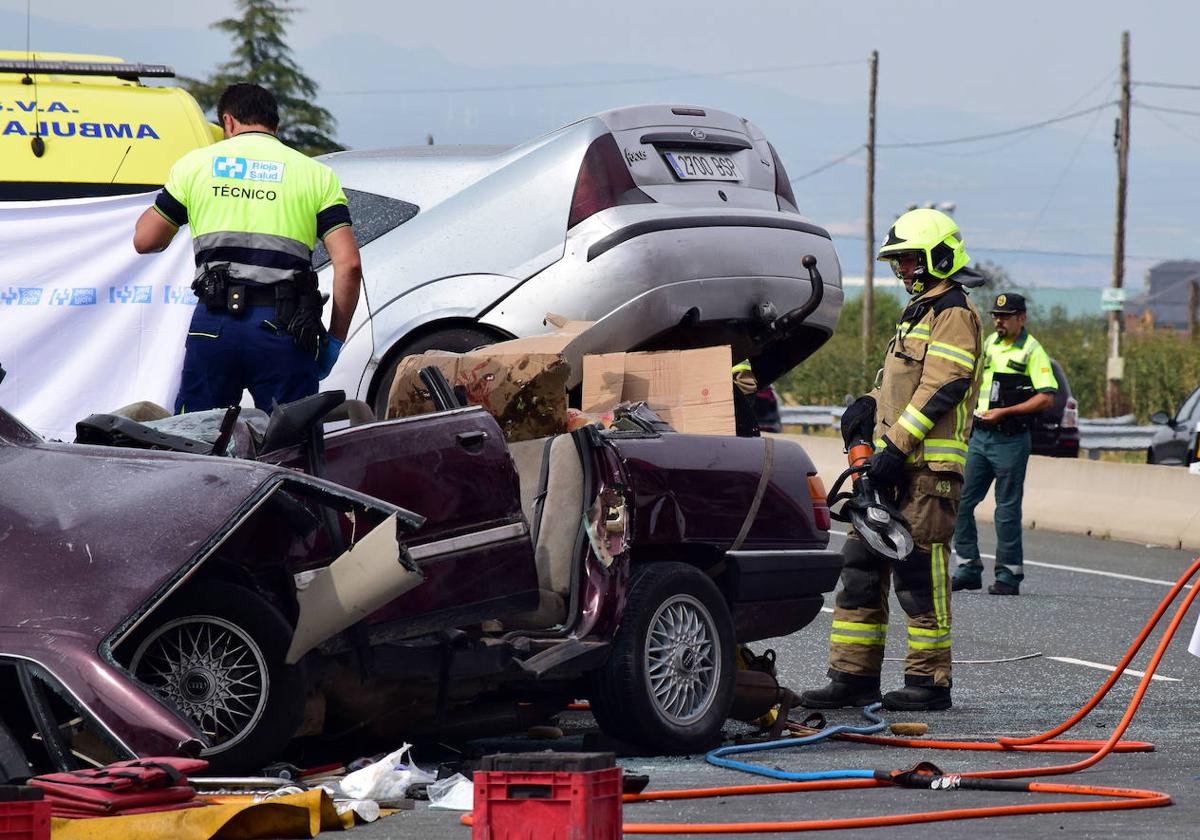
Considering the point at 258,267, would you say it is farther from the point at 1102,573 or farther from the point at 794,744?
the point at 1102,573

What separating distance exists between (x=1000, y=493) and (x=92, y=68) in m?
6.64

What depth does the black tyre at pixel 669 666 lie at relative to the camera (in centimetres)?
717

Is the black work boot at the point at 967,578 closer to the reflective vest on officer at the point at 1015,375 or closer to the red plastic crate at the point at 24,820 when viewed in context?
the reflective vest on officer at the point at 1015,375

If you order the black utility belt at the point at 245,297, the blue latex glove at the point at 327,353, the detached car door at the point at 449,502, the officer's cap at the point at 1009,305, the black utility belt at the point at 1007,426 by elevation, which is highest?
the officer's cap at the point at 1009,305

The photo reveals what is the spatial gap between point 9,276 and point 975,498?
6.99m

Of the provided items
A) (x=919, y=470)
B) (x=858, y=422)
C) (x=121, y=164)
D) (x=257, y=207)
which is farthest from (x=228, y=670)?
(x=121, y=164)

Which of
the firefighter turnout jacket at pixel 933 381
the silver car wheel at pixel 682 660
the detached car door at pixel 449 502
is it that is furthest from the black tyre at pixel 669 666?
the firefighter turnout jacket at pixel 933 381

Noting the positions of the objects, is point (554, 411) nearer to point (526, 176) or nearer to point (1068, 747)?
point (1068, 747)

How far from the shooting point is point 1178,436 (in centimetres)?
1998

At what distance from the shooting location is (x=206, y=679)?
598 cm

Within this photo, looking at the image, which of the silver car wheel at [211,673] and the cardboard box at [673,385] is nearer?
the silver car wheel at [211,673]

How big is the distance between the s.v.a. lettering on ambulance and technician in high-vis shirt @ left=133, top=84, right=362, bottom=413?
243cm

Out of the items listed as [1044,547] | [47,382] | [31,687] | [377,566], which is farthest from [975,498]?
[31,687]

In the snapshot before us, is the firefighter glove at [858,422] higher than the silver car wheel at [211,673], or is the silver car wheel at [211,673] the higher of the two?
the firefighter glove at [858,422]
